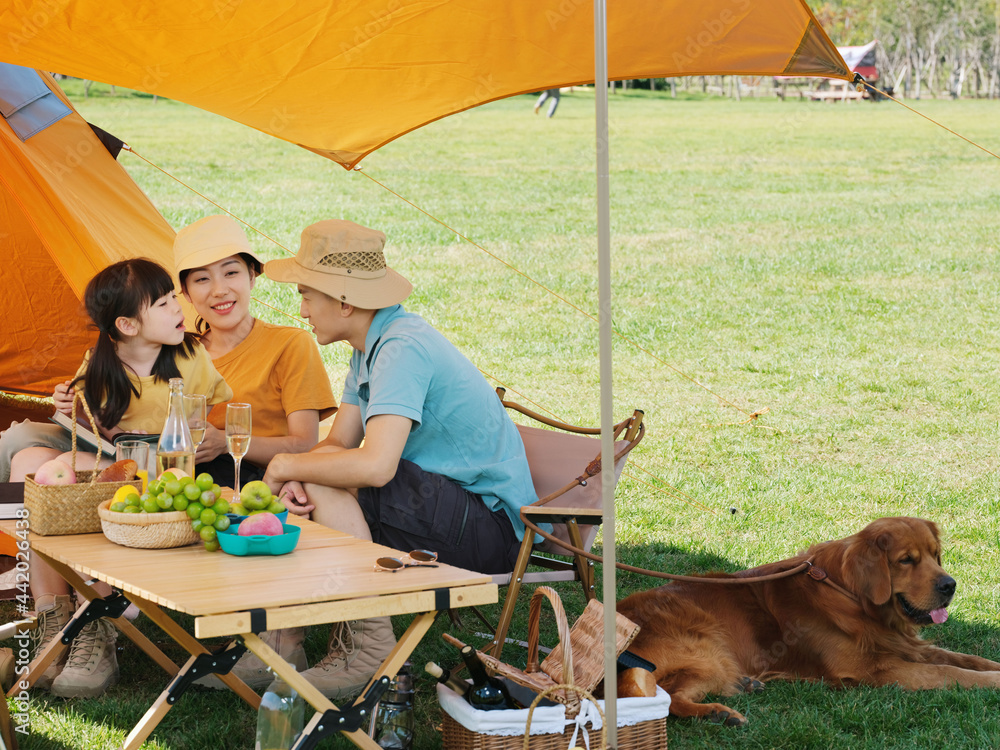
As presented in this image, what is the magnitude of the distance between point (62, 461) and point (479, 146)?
1947 cm

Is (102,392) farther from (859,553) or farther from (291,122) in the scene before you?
(859,553)

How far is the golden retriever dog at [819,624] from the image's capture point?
3086 mm

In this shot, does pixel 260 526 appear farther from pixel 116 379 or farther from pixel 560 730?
pixel 116 379

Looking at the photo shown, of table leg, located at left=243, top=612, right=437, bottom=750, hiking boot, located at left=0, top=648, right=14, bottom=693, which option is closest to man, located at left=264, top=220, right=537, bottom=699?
table leg, located at left=243, top=612, right=437, bottom=750

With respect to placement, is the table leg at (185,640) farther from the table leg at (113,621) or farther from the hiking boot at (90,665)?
the hiking boot at (90,665)

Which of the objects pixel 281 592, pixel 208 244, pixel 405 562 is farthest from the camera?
pixel 208 244

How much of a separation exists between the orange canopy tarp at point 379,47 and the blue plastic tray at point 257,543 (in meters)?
1.72

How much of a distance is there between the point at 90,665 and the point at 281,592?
50.0 inches

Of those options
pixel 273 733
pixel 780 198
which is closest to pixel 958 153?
pixel 780 198

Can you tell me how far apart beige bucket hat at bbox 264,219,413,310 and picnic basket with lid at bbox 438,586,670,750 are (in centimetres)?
92

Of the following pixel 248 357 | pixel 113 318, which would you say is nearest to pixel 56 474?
pixel 113 318

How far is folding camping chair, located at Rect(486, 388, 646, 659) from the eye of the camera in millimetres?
2982

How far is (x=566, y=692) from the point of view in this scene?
8.16ft

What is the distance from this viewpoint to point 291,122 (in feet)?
13.2
